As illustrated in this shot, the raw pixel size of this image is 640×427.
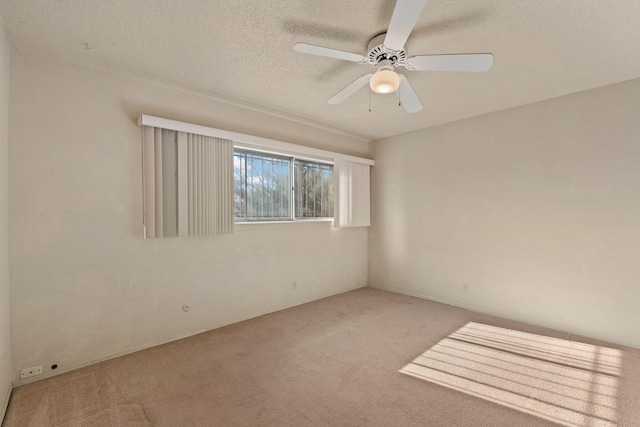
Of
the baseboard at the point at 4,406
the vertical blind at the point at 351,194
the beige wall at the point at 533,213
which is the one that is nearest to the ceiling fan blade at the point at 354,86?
the vertical blind at the point at 351,194

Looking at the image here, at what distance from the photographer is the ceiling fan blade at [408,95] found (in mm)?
2303

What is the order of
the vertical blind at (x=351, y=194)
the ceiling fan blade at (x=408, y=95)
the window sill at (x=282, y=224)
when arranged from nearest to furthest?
1. the ceiling fan blade at (x=408, y=95)
2. the window sill at (x=282, y=224)
3. the vertical blind at (x=351, y=194)

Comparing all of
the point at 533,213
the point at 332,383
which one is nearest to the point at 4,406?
the point at 332,383

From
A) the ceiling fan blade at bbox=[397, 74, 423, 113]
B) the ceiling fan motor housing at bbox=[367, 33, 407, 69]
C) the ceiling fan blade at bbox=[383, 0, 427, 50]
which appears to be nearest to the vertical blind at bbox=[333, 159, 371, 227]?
the ceiling fan blade at bbox=[397, 74, 423, 113]

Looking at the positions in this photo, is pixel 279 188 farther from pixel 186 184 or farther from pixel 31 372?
pixel 31 372

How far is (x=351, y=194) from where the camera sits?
462 centimetres

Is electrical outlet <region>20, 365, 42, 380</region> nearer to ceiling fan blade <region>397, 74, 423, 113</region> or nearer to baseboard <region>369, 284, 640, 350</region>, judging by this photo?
ceiling fan blade <region>397, 74, 423, 113</region>

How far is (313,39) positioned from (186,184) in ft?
6.05

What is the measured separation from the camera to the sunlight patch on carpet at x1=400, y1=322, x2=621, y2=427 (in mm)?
1958

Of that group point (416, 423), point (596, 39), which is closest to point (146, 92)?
point (416, 423)

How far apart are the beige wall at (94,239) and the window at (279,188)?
0.42 meters

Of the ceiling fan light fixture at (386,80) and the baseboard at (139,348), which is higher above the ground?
the ceiling fan light fixture at (386,80)

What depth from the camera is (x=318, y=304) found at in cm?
413

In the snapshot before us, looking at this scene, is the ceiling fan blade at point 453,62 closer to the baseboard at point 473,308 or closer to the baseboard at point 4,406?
the baseboard at point 473,308
